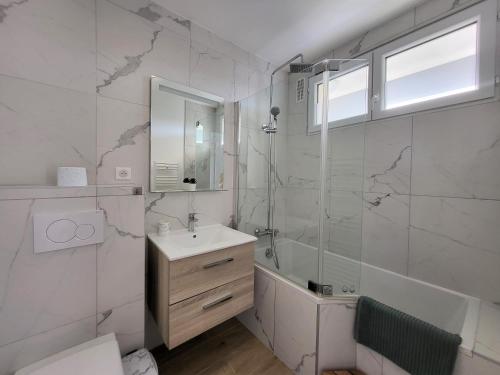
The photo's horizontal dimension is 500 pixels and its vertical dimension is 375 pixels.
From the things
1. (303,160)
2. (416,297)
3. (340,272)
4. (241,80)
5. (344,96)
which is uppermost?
(241,80)

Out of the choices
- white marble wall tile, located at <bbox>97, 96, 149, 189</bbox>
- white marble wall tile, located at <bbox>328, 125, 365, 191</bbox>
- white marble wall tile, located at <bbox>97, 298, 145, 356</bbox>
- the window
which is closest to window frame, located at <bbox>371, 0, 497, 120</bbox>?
the window

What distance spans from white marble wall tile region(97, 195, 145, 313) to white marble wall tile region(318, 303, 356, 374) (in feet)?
3.45

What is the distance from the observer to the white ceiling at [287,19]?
1428 millimetres

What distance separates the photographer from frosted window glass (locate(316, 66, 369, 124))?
141 centimetres

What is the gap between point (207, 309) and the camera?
1.25m

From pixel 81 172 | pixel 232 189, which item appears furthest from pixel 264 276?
pixel 81 172

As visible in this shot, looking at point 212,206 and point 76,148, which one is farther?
point 212,206

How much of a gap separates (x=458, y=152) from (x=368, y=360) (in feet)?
4.66

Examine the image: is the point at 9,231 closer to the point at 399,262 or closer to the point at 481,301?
the point at 399,262

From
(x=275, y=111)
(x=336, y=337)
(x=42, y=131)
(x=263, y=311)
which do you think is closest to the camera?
(x=42, y=131)

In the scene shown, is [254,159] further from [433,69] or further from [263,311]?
[433,69]

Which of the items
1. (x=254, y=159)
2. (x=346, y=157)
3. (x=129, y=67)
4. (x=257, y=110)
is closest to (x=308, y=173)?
(x=346, y=157)

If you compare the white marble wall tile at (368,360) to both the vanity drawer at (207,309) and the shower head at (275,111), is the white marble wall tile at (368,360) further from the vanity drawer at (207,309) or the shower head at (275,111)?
the shower head at (275,111)

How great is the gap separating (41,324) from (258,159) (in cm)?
168
